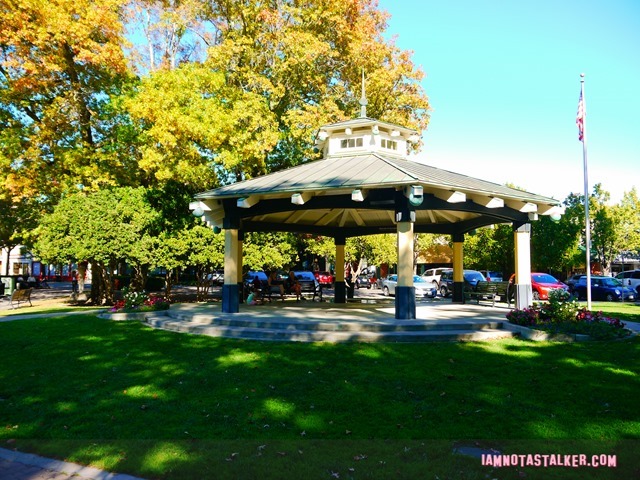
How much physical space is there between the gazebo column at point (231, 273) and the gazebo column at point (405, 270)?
497 centimetres

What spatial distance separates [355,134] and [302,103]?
7725 millimetres

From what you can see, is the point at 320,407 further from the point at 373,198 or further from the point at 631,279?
the point at 631,279

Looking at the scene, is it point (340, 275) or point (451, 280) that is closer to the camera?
point (340, 275)

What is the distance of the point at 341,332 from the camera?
10.9m

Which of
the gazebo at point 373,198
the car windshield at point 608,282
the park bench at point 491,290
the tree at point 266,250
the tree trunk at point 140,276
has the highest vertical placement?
the gazebo at point 373,198

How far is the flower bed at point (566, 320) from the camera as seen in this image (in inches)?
415

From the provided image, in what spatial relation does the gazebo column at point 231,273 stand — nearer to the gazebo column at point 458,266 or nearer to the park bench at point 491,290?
the gazebo column at point 458,266

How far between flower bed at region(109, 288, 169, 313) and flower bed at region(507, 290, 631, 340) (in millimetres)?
10958

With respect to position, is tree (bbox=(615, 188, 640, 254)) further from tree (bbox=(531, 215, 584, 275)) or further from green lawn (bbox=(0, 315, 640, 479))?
green lawn (bbox=(0, 315, 640, 479))

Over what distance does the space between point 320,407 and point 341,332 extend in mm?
4710

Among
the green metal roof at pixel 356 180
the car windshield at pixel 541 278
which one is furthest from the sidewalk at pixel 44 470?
the car windshield at pixel 541 278

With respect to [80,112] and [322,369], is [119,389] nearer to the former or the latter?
[322,369]

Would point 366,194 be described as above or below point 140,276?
above

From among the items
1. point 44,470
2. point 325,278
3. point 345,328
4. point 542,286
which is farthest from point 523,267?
point 325,278
